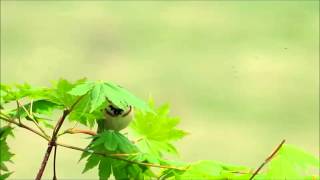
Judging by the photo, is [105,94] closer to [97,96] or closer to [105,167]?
[97,96]

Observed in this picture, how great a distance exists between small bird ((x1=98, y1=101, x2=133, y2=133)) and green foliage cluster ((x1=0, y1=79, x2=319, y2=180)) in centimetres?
1

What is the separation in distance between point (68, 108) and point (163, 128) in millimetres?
145

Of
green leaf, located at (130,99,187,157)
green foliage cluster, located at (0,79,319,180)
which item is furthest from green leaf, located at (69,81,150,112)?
green leaf, located at (130,99,187,157)

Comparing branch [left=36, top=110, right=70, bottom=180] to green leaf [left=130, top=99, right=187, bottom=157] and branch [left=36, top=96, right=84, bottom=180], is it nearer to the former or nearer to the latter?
branch [left=36, top=96, right=84, bottom=180]

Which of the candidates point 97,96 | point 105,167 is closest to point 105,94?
point 97,96

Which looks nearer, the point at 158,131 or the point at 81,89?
the point at 81,89

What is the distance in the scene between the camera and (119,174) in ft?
2.19

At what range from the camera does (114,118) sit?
68 centimetres

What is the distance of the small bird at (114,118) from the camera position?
26.8 inches

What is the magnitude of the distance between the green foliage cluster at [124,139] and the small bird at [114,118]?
0.01 metres

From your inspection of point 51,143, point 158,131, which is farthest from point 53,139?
point 158,131

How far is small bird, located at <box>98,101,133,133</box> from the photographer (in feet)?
2.24

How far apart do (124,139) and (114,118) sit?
3 cm

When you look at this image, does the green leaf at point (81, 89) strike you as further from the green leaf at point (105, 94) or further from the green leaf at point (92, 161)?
the green leaf at point (92, 161)
